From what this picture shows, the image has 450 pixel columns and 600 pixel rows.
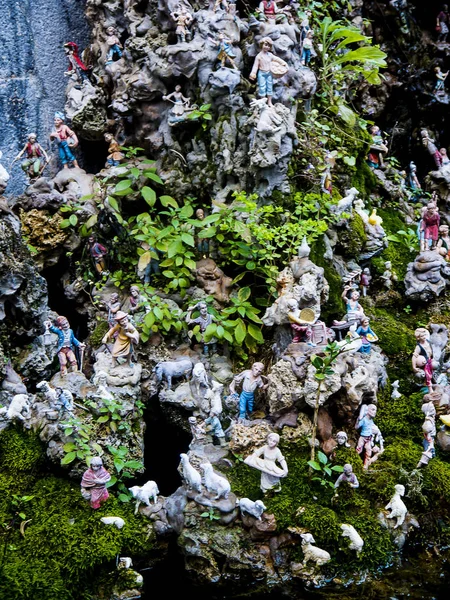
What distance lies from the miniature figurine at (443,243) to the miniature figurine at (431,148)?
302 centimetres

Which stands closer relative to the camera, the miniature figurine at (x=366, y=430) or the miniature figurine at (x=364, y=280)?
the miniature figurine at (x=366, y=430)

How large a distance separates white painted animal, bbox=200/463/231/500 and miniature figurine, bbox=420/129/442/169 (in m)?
8.68

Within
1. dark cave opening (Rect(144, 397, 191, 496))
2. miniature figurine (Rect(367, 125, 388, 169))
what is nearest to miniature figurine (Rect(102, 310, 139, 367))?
dark cave opening (Rect(144, 397, 191, 496))

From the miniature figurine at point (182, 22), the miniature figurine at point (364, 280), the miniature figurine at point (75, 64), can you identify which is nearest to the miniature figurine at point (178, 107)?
the miniature figurine at point (182, 22)

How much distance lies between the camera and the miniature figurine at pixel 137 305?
9648mm

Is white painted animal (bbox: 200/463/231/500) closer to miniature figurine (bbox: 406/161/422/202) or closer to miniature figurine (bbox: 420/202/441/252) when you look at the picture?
miniature figurine (bbox: 420/202/441/252)

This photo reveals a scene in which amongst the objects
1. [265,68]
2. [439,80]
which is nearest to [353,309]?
[265,68]

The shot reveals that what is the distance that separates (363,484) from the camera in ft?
A: 28.4

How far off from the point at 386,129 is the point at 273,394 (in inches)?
317

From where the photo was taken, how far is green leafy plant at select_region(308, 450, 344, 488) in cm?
A: 848

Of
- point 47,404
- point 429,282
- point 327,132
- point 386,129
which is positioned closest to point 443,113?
point 386,129

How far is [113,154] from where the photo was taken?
11.0 meters

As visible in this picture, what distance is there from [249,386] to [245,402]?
0.22 m

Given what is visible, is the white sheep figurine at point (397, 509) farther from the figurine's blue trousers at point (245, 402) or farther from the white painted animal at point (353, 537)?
the figurine's blue trousers at point (245, 402)
